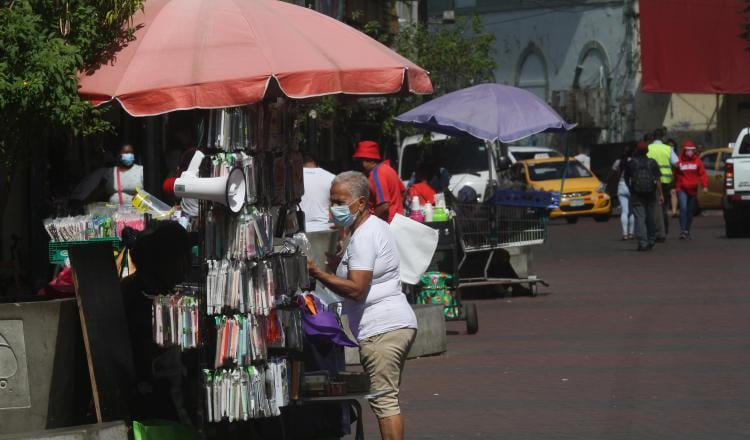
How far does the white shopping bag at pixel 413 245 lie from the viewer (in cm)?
1222

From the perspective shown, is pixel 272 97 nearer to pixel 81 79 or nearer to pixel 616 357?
pixel 81 79

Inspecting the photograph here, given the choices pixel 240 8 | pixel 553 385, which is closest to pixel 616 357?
pixel 553 385

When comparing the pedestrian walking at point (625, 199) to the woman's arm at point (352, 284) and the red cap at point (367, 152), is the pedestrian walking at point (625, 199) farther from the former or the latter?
the woman's arm at point (352, 284)

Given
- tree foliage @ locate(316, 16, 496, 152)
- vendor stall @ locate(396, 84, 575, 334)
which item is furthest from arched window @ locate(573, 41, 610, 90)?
vendor stall @ locate(396, 84, 575, 334)

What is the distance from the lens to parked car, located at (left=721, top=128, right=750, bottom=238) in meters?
27.2

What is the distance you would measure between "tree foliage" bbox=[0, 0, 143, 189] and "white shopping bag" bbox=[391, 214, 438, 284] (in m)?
4.36

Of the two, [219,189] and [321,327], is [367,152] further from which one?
[219,189]

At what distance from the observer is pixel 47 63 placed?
7801 millimetres

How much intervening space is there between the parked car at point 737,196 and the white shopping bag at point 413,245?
1596 cm

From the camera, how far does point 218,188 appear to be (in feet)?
24.7

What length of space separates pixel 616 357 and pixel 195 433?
5305 millimetres

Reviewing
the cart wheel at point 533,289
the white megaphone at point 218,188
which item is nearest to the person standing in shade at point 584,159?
the cart wheel at point 533,289

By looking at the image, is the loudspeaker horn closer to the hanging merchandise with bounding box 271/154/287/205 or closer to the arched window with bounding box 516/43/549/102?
the hanging merchandise with bounding box 271/154/287/205

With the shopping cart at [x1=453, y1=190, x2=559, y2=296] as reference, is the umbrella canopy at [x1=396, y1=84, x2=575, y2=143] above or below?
above
